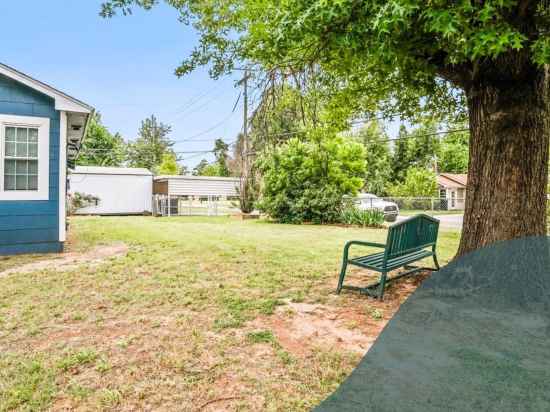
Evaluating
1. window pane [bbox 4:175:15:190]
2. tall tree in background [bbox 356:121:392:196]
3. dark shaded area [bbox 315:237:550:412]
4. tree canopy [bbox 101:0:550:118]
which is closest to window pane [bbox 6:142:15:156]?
window pane [bbox 4:175:15:190]

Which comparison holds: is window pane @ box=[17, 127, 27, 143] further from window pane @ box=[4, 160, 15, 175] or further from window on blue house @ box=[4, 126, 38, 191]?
window pane @ box=[4, 160, 15, 175]

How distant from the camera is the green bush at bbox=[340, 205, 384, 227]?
560 inches

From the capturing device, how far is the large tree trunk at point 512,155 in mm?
4020

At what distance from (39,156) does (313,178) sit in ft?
34.2

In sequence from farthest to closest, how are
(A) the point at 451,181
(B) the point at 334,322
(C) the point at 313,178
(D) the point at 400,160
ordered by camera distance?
(D) the point at 400,160
(A) the point at 451,181
(C) the point at 313,178
(B) the point at 334,322

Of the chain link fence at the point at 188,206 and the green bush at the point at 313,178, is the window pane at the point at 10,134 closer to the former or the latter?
the green bush at the point at 313,178

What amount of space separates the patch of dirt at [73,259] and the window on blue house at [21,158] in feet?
5.19

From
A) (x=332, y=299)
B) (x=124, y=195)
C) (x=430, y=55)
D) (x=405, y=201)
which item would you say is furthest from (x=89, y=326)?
(x=405, y=201)

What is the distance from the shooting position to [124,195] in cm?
2359

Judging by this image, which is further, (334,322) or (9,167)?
(9,167)

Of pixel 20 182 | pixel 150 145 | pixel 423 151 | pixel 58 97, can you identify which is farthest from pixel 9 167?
pixel 150 145

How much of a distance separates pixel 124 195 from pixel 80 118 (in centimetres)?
1625

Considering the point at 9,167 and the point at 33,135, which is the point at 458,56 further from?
the point at 9,167

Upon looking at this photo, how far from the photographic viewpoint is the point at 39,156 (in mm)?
7262
